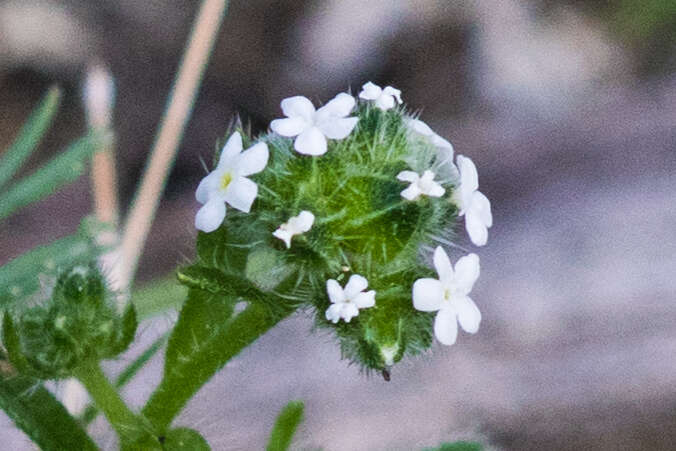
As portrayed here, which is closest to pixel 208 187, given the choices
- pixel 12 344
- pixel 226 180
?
pixel 226 180

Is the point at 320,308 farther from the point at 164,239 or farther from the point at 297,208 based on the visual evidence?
the point at 164,239

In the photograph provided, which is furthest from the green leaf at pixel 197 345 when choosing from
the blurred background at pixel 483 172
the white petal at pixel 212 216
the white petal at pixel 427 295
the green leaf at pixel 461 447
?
the blurred background at pixel 483 172

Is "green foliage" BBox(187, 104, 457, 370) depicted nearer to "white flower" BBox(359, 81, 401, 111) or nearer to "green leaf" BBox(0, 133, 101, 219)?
"white flower" BBox(359, 81, 401, 111)

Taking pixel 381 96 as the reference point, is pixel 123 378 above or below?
below

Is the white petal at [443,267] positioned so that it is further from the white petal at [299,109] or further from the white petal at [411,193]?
the white petal at [299,109]

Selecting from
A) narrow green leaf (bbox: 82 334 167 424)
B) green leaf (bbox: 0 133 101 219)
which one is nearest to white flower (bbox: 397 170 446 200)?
narrow green leaf (bbox: 82 334 167 424)

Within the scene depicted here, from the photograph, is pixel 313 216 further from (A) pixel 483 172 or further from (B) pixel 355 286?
(A) pixel 483 172

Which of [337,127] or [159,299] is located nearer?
[337,127]
